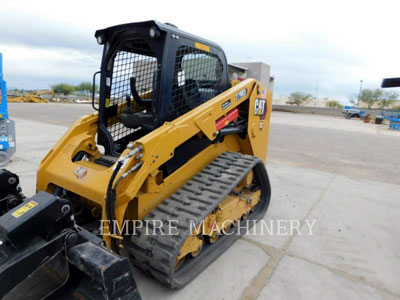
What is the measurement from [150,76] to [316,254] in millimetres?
2657

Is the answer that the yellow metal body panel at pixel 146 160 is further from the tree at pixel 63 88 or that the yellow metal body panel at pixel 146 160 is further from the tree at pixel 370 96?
the tree at pixel 63 88

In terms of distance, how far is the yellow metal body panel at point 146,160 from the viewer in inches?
93.5

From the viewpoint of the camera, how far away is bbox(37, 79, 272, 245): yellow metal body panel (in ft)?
7.79

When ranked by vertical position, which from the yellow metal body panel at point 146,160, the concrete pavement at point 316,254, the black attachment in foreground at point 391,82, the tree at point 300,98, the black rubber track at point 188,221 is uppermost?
the tree at point 300,98

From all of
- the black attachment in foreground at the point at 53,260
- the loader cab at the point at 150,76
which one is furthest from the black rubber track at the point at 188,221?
the loader cab at the point at 150,76

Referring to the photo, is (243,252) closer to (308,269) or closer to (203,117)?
(308,269)

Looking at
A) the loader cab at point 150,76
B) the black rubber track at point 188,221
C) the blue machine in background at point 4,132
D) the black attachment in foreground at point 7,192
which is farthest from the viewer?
the blue machine in background at point 4,132

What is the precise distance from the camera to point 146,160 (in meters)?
2.37

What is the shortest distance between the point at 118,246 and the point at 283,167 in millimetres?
5220

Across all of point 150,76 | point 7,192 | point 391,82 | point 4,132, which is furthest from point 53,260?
point 4,132

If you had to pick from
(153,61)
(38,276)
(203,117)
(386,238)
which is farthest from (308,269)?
(153,61)

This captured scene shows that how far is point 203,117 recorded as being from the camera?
2879 mm

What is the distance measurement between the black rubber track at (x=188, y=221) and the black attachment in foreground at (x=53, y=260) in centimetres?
59

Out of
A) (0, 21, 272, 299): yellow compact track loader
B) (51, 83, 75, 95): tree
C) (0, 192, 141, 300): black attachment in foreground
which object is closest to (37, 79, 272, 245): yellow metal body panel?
(0, 21, 272, 299): yellow compact track loader
